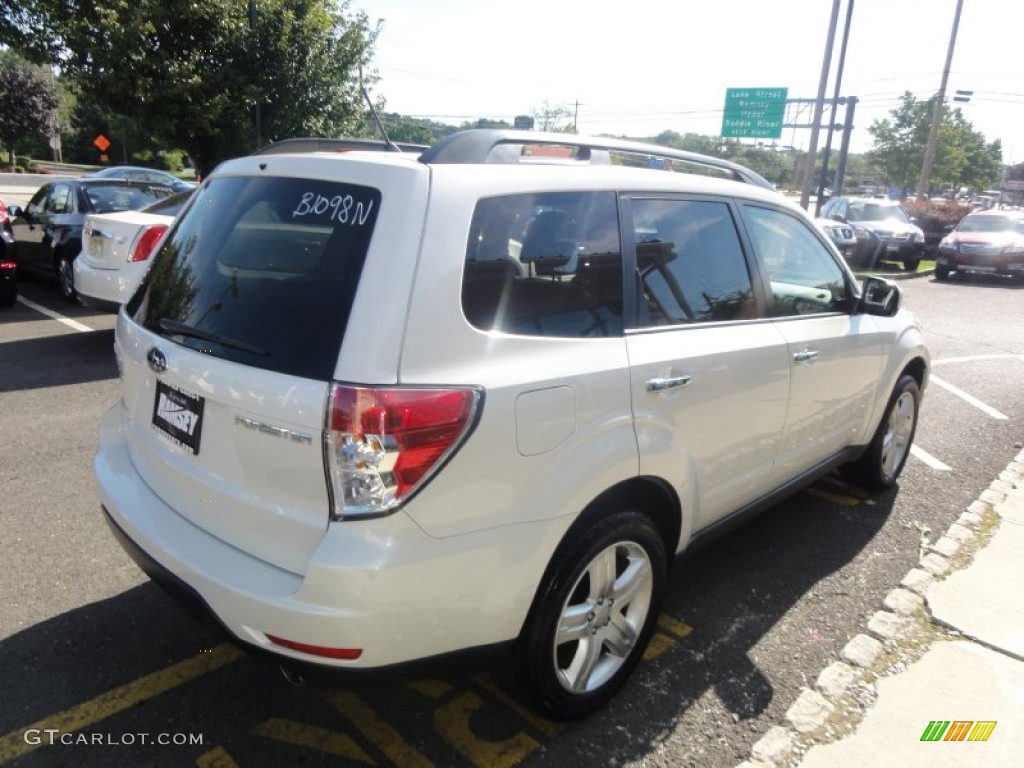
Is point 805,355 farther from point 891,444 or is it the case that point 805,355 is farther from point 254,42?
point 254,42

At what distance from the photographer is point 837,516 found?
4.32m

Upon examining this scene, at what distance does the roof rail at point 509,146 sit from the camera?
7.30ft

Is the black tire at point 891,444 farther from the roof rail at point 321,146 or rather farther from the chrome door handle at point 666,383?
the roof rail at point 321,146

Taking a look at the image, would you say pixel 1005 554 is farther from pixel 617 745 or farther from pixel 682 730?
pixel 617 745

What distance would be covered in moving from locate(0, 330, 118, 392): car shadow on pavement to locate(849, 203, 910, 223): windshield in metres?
17.5

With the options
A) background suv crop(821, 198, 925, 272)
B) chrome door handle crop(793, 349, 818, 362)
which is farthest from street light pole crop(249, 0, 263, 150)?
background suv crop(821, 198, 925, 272)

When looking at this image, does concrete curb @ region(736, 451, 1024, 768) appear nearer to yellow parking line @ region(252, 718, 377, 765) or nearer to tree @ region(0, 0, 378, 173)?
yellow parking line @ region(252, 718, 377, 765)

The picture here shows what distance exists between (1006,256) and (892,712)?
57.3 feet

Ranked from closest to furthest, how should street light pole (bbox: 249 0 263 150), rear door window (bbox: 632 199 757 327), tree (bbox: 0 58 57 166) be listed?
rear door window (bbox: 632 199 757 327), street light pole (bbox: 249 0 263 150), tree (bbox: 0 58 57 166)

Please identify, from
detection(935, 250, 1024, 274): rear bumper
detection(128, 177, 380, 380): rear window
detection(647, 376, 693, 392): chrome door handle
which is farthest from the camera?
detection(935, 250, 1024, 274): rear bumper

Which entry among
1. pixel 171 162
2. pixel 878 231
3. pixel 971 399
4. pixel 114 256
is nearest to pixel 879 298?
pixel 971 399

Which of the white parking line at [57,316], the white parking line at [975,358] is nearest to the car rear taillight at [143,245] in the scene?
the white parking line at [57,316]

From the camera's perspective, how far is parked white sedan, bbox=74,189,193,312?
22.3ft

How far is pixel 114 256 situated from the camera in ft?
22.6
